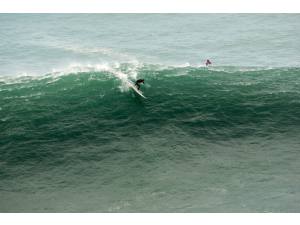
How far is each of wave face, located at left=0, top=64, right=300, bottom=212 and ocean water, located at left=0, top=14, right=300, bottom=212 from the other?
252mm

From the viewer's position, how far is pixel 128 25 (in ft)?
562

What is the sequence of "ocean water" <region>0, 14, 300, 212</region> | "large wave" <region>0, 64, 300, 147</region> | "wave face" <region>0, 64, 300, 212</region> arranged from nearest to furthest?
"wave face" <region>0, 64, 300, 212</region>
"ocean water" <region>0, 14, 300, 212</region>
"large wave" <region>0, 64, 300, 147</region>

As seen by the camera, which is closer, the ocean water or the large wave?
the ocean water

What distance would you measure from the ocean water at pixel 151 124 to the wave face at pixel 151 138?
9.9 inches

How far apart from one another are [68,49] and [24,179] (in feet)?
249

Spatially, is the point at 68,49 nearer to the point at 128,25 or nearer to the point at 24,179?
the point at 128,25

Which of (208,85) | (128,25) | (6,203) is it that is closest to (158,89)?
(208,85)

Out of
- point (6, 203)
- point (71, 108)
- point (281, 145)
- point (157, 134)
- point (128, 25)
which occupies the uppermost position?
point (128, 25)

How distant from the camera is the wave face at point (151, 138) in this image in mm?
67438

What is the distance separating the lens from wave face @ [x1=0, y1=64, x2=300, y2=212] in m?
67.4

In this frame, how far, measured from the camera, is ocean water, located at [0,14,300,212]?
222 feet

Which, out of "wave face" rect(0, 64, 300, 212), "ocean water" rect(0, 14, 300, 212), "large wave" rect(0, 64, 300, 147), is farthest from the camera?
"large wave" rect(0, 64, 300, 147)

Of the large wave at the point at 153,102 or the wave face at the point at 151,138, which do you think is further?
the large wave at the point at 153,102

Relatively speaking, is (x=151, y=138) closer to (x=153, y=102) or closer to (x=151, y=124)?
(x=151, y=124)
